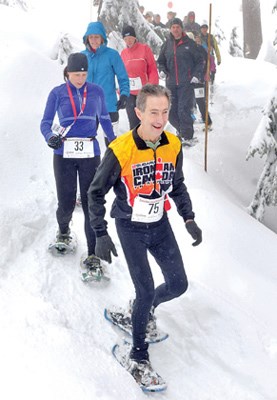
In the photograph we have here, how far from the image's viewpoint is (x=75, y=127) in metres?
4.99

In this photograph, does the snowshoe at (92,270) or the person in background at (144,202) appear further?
the snowshoe at (92,270)

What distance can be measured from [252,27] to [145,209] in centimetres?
1638

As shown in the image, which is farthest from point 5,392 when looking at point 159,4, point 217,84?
point 159,4

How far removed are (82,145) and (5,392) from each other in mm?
2574

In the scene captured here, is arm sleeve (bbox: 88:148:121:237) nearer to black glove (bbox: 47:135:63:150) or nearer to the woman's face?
black glove (bbox: 47:135:63:150)

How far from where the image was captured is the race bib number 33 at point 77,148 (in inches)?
194

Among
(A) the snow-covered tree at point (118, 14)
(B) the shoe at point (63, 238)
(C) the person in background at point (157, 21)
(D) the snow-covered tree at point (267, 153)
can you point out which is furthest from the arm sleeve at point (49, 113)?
(C) the person in background at point (157, 21)

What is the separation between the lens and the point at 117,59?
674cm

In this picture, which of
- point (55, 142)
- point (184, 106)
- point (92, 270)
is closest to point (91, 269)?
point (92, 270)

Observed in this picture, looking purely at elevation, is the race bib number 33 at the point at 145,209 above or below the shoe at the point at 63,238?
above

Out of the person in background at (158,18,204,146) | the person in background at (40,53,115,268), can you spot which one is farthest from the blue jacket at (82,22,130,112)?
the person in background at (158,18,204,146)

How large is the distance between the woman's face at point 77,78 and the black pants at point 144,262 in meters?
1.71

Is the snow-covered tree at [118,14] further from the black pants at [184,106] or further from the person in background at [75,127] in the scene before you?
the person in background at [75,127]

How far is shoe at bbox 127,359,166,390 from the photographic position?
3.74m
